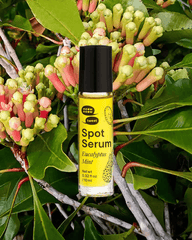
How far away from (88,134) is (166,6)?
607 millimetres

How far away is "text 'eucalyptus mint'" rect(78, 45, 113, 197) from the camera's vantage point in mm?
597

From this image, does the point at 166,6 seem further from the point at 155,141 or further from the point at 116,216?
the point at 116,216

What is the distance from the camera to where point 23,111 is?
672 mm

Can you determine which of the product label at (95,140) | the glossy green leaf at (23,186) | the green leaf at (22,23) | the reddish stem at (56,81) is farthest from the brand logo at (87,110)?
the green leaf at (22,23)

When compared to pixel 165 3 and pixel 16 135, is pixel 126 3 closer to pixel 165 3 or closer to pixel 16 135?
pixel 165 3

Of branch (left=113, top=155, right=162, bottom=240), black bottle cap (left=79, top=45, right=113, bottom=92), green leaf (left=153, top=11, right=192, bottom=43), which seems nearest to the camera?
black bottle cap (left=79, top=45, right=113, bottom=92)

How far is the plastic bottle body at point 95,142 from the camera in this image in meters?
0.60

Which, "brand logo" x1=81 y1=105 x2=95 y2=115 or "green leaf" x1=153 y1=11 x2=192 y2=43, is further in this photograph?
"green leaf" x1=153 y1=11 x2=192 y2=43

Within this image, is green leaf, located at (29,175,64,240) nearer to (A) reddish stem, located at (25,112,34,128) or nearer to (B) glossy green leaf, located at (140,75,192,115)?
(A) reddish stem, located at (25,112,34,128)

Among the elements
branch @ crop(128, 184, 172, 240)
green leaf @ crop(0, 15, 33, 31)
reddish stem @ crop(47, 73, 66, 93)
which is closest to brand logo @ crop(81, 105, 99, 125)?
reddish stem @ crop(47, 73, 66, 93)

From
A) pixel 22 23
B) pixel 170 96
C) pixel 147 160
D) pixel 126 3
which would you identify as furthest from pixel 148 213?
pixel 22 23

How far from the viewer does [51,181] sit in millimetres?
861

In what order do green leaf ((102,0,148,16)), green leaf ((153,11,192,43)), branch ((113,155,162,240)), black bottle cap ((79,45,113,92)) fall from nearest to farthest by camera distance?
1. black bottle cap ((79,45,113,92))
2. branch ((113,155,162,240))
3. green leaf ((102,0,148,16))
4. green leaf ((153,11,192,43))

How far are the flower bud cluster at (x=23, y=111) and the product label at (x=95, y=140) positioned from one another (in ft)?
0.27
